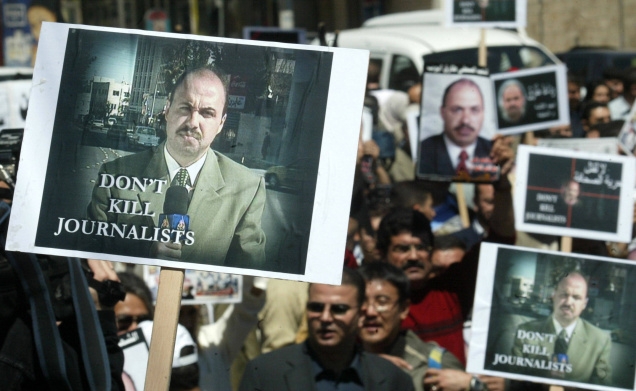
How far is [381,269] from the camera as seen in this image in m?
4.31

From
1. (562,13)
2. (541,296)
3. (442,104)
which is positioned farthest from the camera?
(562,13)

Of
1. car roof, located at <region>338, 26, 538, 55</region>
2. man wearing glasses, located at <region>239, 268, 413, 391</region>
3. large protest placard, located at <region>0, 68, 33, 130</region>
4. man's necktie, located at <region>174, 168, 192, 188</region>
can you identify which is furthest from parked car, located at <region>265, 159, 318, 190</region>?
car roof, located at <region>338, 26, 538, 55</region>

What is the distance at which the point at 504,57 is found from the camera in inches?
379

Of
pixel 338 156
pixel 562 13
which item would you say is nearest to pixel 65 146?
pixel 338 156

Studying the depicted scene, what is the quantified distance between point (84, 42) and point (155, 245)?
1.84 feet

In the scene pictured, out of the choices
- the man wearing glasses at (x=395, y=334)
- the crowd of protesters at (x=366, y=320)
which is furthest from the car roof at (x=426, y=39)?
the man wearing glasses at (x=395, y=334)

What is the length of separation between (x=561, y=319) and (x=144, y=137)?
1838mm

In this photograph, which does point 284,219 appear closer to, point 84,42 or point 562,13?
point 84,42

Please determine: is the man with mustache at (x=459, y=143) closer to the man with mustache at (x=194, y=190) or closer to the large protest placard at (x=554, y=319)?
the large protest placard at (x=554, y=319)

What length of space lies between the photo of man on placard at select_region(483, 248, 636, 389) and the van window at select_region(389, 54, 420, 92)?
5.02 m

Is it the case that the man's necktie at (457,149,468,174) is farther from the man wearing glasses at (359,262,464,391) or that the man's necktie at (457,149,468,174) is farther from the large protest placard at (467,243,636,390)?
the large protest placard at (467,243,636,390)

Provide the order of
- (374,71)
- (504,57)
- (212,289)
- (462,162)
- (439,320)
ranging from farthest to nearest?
1. (504,57)
2. (374,71)
3. (462,162)
4. (212,289)
5. (439,320)

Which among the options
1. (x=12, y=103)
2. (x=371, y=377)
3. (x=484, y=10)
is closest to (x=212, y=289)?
(x=371, y=377)

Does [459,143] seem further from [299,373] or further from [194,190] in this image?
[194,190]
